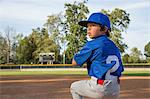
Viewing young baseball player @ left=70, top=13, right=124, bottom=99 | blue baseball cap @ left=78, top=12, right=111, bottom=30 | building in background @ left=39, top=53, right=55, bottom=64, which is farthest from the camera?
building in background @ left=39, top=53, right=55, bottom=64

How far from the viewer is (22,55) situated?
62.5 metres

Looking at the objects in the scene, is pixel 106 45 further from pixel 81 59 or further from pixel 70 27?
pixel 70 27

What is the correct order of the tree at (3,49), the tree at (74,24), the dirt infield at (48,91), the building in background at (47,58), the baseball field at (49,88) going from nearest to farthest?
1. the dirt infield at (48,91)
2. the baseball field at (49,88)
3. the tree at (74,24)
4. the tree at (3,49)
5. the building in background at (47,58)

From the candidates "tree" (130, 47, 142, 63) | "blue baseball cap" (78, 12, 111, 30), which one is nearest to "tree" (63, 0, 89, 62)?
"tree" (130, 47, 142, 63)

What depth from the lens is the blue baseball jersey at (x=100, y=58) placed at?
139 inches

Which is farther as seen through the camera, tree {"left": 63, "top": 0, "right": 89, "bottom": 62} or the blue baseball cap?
tree {"left": 63, "top": 0, "right": 89, "bottom": 62}

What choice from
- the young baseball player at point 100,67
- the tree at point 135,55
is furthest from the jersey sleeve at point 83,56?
the tree at point 135,55

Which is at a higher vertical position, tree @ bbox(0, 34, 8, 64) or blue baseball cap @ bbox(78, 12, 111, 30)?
tree @ bbox(0, 34, 8, 64)

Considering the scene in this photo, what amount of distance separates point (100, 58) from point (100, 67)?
8 cm

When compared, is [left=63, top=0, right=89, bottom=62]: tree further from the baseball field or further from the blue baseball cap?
the blue baseball cap

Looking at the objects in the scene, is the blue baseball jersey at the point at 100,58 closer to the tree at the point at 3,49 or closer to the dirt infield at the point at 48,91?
the dirt infield at the point at 48,91

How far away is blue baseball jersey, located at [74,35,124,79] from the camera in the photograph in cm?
354

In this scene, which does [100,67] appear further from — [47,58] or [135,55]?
[135,55]

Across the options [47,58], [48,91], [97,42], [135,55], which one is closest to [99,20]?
[97,42]
